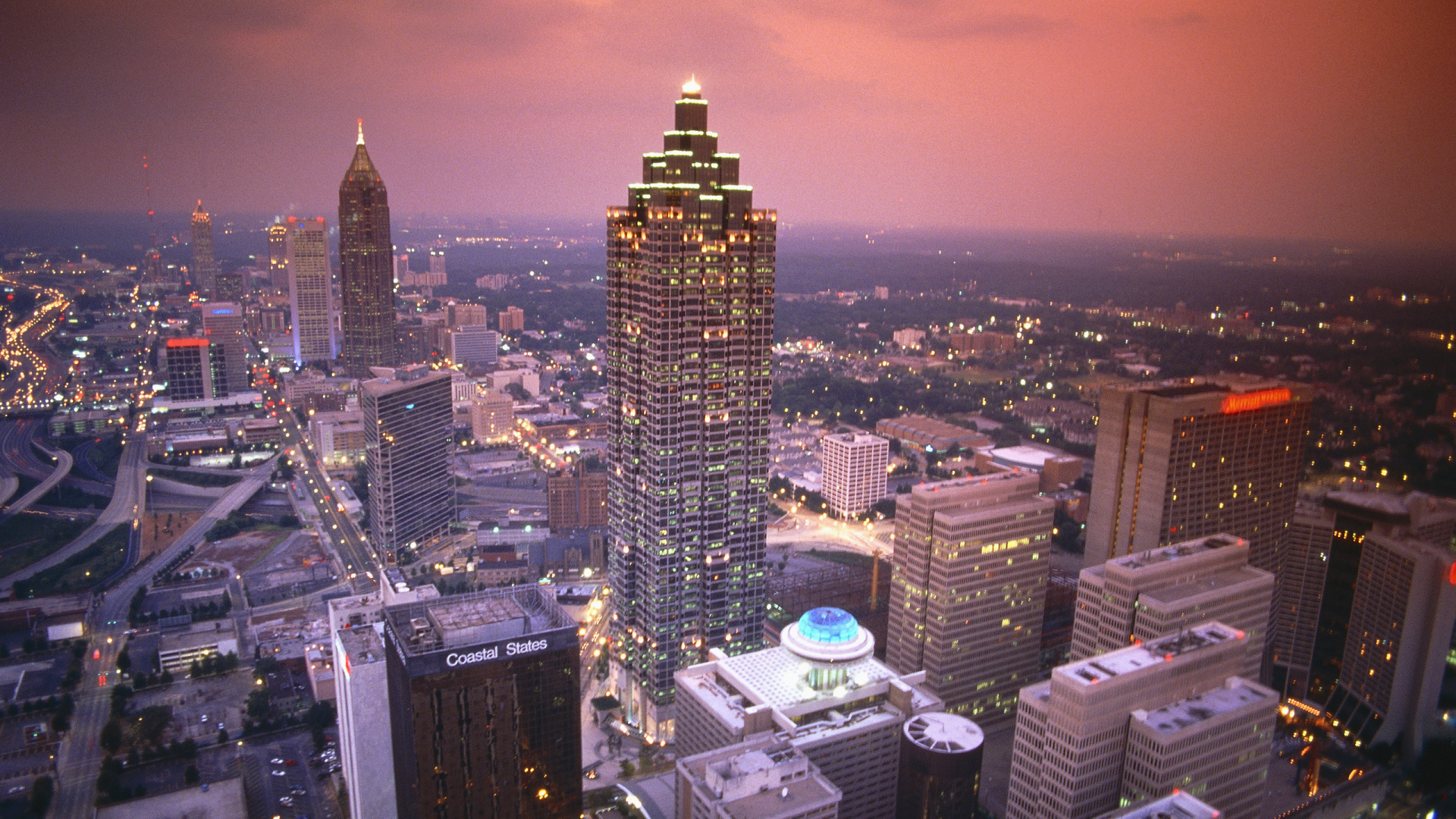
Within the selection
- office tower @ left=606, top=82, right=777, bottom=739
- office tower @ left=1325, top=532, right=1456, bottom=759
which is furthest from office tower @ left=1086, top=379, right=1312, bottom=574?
office tower @ left=606, top=82, right=777, bottom=739

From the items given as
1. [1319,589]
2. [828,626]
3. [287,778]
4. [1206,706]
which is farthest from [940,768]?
[287,778]

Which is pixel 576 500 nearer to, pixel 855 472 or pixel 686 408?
pixel 855 472

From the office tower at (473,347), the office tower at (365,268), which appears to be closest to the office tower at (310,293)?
the office tower at (365,268)

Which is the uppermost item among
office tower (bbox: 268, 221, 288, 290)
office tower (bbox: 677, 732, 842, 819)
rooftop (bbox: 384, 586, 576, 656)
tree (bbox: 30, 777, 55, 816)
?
office tower (bbox: 268, 221, 288, 290)

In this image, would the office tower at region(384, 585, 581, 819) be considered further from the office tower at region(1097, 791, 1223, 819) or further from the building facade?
the building facade

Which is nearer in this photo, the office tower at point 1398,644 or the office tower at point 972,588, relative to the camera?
the office tower at point 1398,644

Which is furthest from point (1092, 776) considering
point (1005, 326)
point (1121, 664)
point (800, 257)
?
point (800, 257)

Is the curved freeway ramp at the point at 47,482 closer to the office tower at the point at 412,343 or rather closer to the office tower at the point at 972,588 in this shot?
the office tower at the point at 412,343
